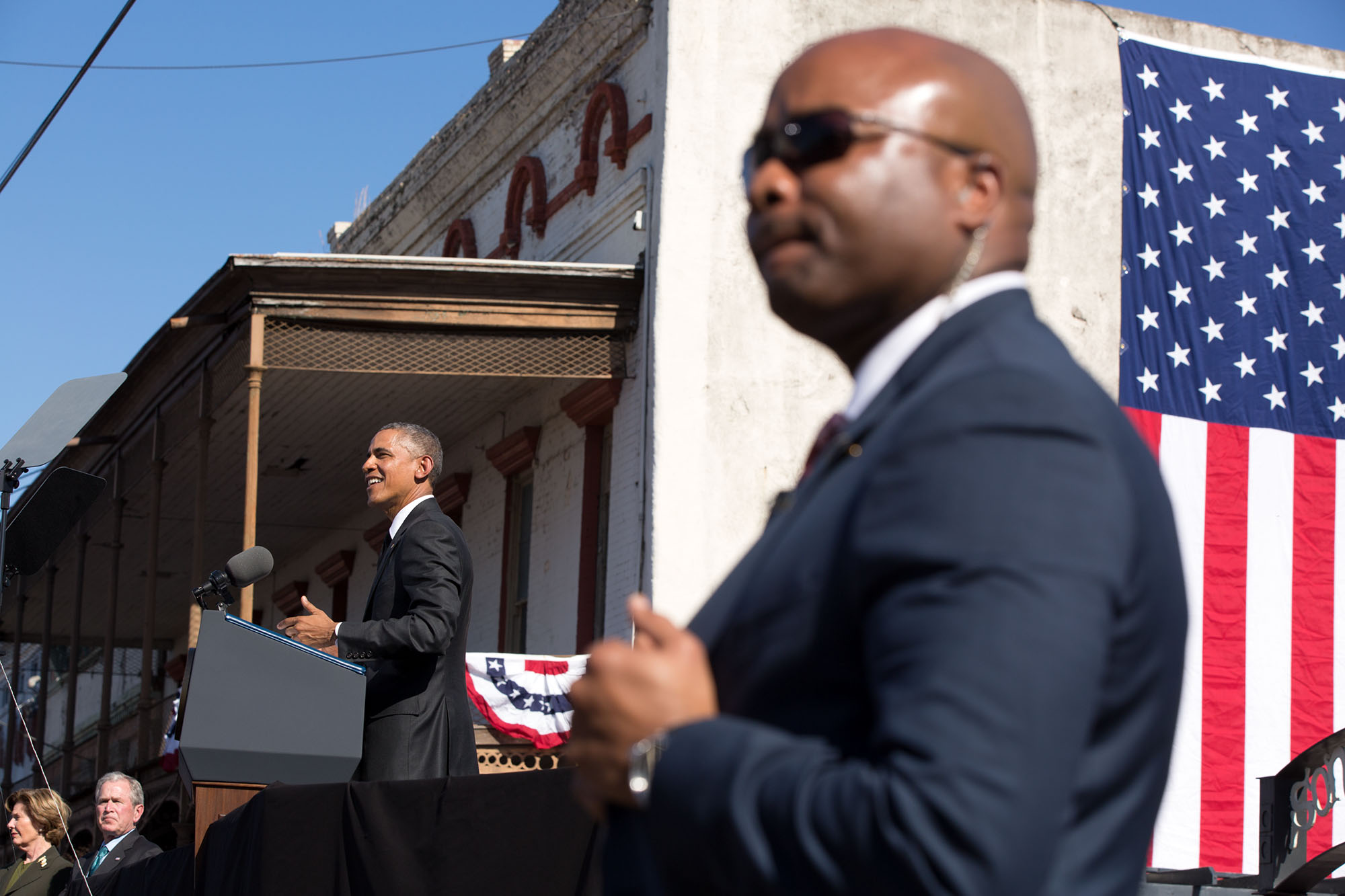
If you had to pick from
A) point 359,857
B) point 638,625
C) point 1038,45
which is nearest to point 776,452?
point 1038,45

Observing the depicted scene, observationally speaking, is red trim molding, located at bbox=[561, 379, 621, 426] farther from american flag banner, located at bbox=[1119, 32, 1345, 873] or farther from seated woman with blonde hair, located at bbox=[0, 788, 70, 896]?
seated woman with blonde hair, located at bbox=[0, 788, 70, 896]

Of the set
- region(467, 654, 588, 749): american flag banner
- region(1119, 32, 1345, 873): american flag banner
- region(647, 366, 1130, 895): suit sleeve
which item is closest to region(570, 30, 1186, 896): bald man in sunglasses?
region(647, 366, 1130, 895): suit sleeve

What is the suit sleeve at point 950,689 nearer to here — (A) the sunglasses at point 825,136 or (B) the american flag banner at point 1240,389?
(A) the sunglasses at point 825,136

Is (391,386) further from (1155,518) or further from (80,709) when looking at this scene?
(80,709)

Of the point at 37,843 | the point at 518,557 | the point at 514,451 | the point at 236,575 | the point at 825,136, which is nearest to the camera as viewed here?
the point at 825,136

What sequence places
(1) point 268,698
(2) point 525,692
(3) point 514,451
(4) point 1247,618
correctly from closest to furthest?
1. (1) point 268,698
2. (2) point 525,692
3. (4) point 1247,618
4. (3) point 514,451

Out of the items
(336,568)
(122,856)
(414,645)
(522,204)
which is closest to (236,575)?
(414,645)

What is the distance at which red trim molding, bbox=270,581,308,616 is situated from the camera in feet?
72.4

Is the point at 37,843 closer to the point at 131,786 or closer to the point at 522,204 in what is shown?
the point at 131,786

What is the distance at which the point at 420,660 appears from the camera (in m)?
5.97

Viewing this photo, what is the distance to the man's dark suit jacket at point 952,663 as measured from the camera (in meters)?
1.20

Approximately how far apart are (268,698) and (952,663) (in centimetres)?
482

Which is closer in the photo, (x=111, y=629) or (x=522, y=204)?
(x=111, y=629)

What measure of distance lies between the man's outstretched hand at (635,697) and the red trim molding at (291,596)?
68.6 ft
